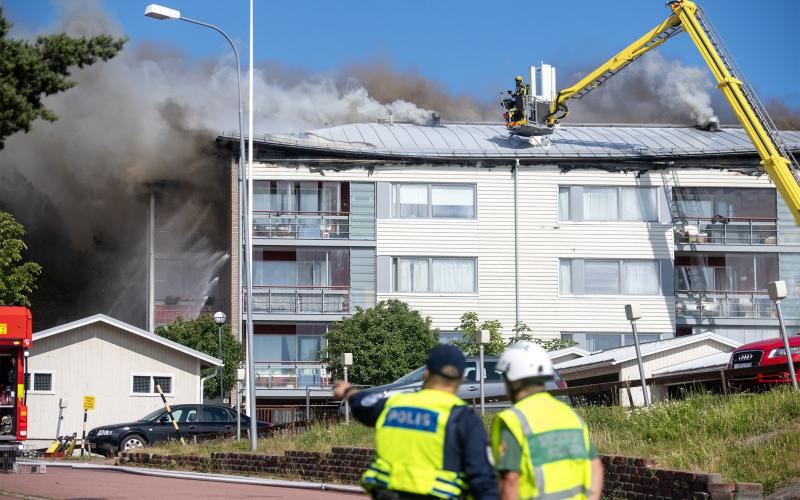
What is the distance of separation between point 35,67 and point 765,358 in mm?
13286

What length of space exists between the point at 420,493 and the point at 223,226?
50.3m

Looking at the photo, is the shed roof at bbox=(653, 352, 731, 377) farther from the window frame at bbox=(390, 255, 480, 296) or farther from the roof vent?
the roof vent

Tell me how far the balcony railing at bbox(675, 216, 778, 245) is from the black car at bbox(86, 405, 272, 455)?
25.7 m

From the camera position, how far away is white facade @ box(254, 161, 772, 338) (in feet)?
166

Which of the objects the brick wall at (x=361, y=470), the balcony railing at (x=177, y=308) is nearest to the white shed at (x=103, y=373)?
the balcony railing at (x=177, y=308)

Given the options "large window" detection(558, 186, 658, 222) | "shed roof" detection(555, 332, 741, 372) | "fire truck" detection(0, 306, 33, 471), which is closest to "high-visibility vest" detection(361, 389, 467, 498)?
"fire truck" detection(0, 306, 33, 471)

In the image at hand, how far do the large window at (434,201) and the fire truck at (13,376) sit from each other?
28.7 meters

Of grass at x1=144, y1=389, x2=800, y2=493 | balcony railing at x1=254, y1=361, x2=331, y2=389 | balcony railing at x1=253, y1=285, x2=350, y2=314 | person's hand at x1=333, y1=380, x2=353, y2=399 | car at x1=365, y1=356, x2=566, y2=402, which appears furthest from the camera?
balcony railing at x1=253, y1=285, x2=350, y2=314

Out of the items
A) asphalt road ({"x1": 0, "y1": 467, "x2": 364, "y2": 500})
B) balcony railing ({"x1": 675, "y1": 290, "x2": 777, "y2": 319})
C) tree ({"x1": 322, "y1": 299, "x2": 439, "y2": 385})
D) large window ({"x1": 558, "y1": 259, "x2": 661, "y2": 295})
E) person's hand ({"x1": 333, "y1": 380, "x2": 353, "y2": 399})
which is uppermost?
large window ({"x1": 558, "y1": 259, "x2": 661, "y2": 295})

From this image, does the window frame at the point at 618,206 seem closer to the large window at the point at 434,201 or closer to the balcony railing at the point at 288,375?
the large window at the point at 434,201

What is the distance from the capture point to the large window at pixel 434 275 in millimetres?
50656

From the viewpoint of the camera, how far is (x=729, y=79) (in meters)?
47.6

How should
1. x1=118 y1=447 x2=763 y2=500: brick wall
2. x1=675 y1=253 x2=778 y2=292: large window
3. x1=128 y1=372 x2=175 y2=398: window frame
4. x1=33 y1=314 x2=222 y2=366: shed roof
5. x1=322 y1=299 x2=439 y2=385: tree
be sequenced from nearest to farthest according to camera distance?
x1=118 y1=447 x2=763 y2=500: brick wall → x1=33 y1=314 x2=222 y2=366: shed roof → x1=128 y1=372 x2=175 y2=398: window frame → x1=322 y1=299 x2=439 y2=385: tree → x1=675 y1=253 x2=778 y2=292: large window

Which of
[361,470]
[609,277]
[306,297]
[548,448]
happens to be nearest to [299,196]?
[306,297]
